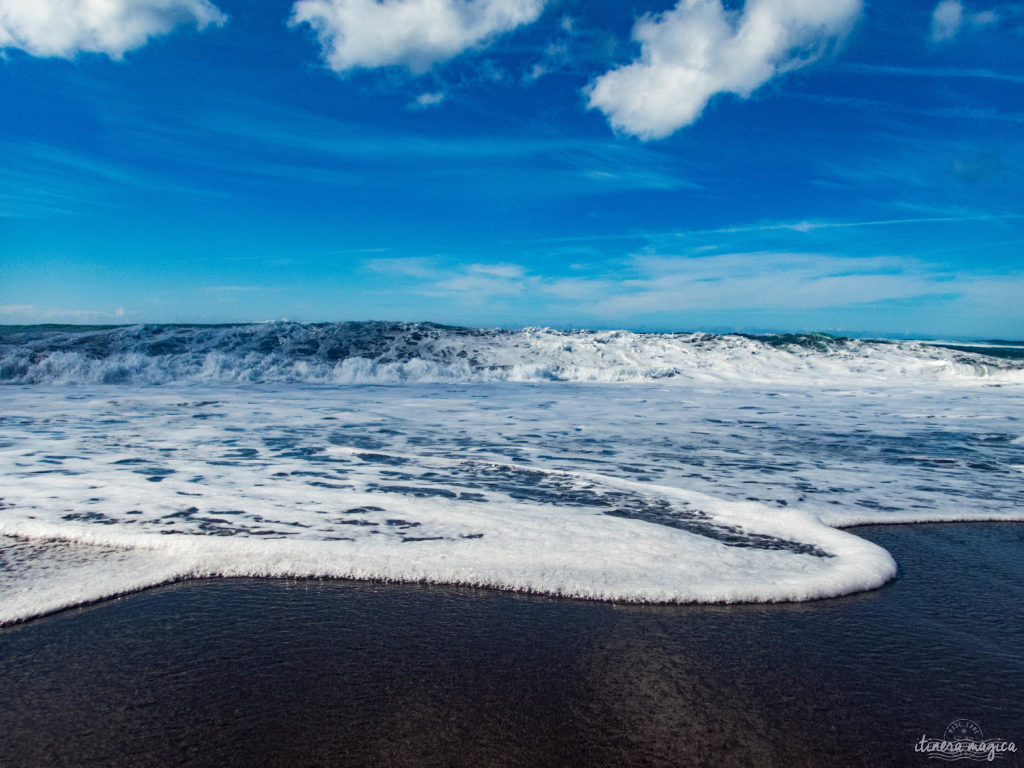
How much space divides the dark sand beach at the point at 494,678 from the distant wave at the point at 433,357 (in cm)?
1407

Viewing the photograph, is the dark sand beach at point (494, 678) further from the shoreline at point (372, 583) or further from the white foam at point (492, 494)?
the white foam at point (492, 494)

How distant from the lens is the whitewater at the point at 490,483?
11.1 ft

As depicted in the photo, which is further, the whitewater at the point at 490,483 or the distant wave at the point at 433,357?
the distant wave at the point at 433,357

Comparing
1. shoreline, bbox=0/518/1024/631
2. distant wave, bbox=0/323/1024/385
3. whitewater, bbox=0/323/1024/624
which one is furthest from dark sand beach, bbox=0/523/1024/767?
distant wave, bbox=0/323/1024/385

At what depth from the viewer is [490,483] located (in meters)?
5.44

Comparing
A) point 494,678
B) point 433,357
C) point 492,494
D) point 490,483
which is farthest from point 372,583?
point 433,357

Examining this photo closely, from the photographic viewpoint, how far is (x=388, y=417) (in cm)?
982

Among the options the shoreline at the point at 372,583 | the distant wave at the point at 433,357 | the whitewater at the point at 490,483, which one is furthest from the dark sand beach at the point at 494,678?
the distant wave at the point at 433,357

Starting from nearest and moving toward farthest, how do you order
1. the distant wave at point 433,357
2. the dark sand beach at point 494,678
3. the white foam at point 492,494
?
the dark sand beach at point 494,678 < the white foam at point 492,494 < the distant wave at point 433,357

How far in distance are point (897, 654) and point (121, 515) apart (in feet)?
14.5

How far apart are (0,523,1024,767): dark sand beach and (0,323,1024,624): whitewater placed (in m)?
0.27

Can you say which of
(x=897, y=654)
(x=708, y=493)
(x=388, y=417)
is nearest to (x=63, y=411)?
(x=388, y=417)

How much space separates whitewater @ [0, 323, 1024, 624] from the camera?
3.39m

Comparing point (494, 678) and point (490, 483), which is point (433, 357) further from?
point (494, 678)
